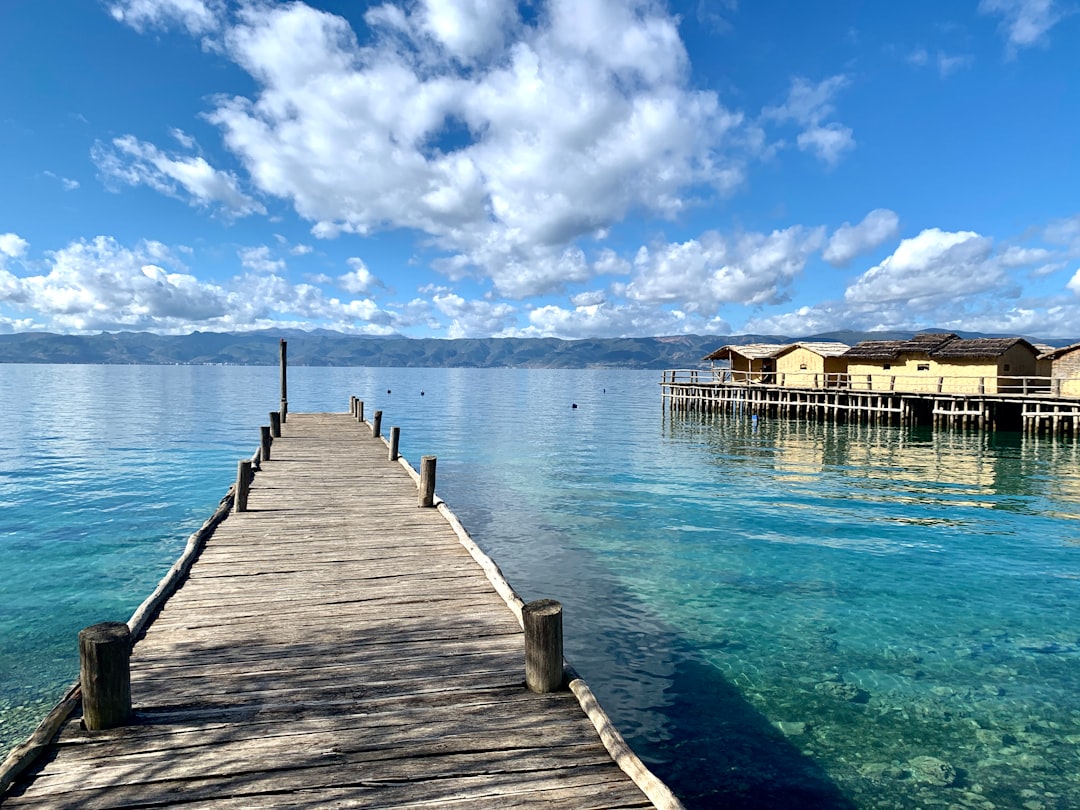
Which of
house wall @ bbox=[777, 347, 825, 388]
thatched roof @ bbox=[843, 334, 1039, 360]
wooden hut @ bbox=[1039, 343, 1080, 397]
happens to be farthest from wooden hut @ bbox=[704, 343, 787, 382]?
wooden hut @ bbox=[1039, 343, 1080, 397]

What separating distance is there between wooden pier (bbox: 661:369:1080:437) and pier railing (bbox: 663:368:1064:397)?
0.24ft

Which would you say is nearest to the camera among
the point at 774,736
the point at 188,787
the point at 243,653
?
the point at 188,787

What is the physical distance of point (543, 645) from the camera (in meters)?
5.99

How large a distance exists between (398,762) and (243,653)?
2.81 m

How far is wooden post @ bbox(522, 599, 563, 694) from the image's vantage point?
233 inches

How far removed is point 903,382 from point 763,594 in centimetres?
4475

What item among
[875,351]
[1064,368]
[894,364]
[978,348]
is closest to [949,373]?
[978,348]

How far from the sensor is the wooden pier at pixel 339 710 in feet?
15.1

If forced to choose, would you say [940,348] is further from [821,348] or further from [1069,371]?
[821,348]

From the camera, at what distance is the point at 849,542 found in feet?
58.0

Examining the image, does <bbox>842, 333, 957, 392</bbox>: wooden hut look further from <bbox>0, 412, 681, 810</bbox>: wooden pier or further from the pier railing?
<bbox>0, 412, 681, 810</bbox>: wooden pier

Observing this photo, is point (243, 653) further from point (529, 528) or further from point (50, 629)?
point (529, 528)

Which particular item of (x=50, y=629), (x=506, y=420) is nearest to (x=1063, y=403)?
(x=506, y=420)

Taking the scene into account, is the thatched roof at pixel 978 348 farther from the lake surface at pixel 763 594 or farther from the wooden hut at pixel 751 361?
the wooden hut at pixel 751 361
